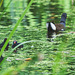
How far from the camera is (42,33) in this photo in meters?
5.54

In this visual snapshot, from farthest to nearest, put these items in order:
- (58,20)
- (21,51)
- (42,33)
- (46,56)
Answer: (58,20) → (42,33) → (21,51) → (46,56)

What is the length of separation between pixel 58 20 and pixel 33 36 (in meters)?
2.03

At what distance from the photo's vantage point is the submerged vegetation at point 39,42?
7.03 feet

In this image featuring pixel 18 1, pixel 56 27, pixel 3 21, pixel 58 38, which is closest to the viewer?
pixel 58 38

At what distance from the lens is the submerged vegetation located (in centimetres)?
214

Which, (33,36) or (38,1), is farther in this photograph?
(38,1)

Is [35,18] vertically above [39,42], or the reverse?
[35,18]

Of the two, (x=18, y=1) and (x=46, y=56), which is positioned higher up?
(x=18, y=1)

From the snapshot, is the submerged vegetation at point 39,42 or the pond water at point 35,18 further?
the pond water at point 35,18

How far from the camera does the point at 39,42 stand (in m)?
4.88

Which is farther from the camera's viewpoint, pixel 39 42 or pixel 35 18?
pixel 35 18

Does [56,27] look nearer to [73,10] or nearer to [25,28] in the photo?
[25,28]

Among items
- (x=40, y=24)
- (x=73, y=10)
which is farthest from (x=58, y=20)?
(x=40, y=24)

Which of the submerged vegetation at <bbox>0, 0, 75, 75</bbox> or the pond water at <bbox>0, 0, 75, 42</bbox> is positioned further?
the pond water at <bbox>0, 0, 75, 42</bbox>
